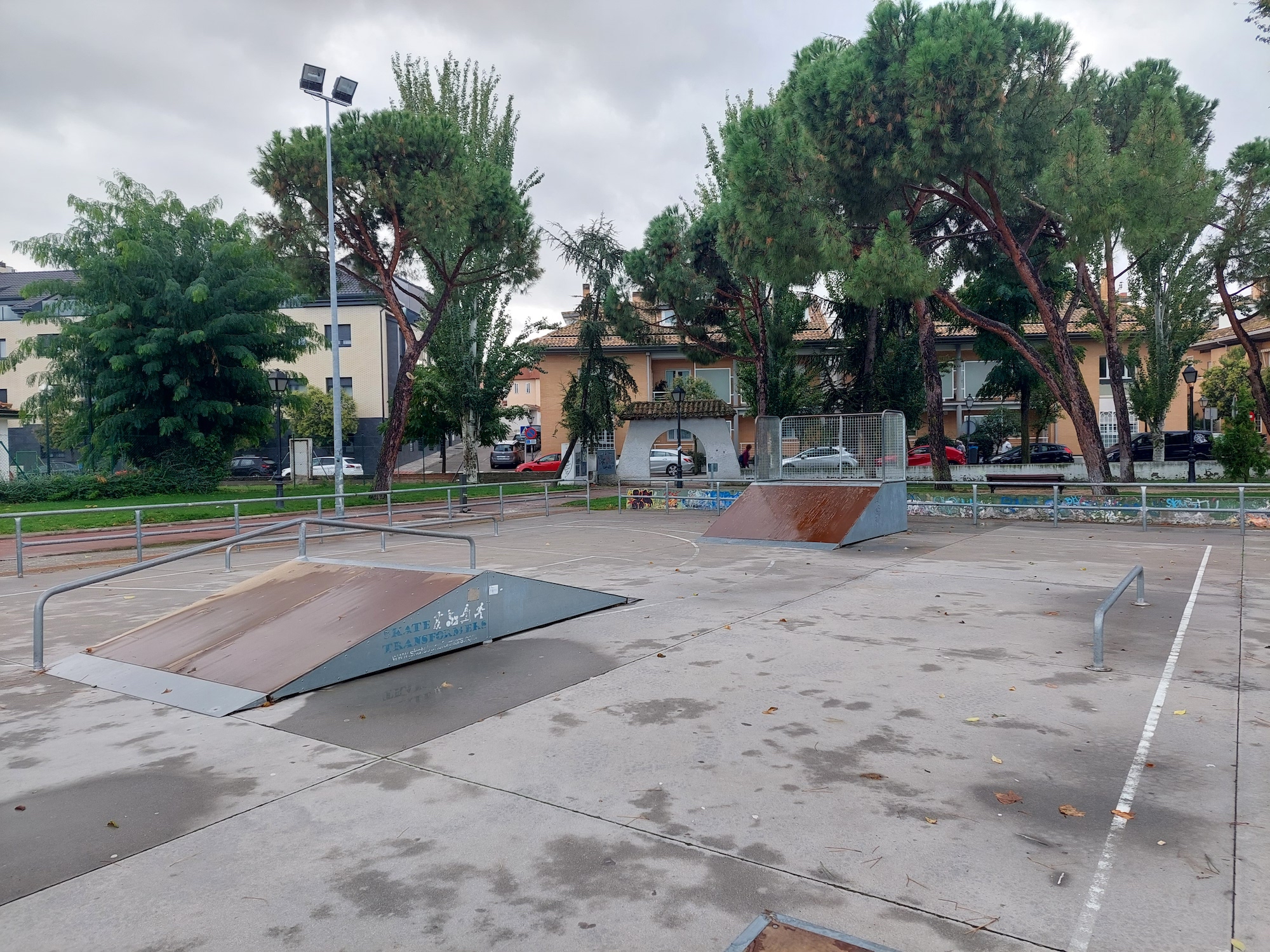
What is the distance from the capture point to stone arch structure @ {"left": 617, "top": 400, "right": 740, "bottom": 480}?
31.3 m

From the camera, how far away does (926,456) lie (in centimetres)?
3369

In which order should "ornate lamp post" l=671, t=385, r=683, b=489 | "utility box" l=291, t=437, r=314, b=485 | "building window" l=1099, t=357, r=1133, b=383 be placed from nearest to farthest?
"ornate lamp post" l=671, t=385, r=683, b=489
"utility box" l=291, t=437, r=314, b=485
"building window" l=1099, t=357, r=1133, b=383

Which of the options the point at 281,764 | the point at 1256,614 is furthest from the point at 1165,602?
the point at 281,764

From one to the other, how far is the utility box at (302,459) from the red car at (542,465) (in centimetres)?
1045

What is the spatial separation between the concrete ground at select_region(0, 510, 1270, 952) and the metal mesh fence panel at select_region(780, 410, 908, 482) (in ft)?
29.8

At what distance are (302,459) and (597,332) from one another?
20.2 m

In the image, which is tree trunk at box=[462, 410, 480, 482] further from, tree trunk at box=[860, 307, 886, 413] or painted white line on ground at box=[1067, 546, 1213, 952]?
painted white line on ground at box=[1067, 546, 1213, 952]

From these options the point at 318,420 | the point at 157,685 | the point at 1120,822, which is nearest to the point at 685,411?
the point at 157,685

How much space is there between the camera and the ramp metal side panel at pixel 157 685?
20.2 ft

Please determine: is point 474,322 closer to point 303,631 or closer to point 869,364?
point 869,364

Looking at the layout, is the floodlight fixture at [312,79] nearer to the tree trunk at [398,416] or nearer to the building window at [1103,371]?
the tree trunk at [398,416]

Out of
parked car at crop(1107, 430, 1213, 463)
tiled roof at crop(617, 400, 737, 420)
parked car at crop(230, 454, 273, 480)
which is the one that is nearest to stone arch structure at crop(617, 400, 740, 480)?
tiled roof at crop(617, 400, 737, 420)

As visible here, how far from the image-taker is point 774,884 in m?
3.57

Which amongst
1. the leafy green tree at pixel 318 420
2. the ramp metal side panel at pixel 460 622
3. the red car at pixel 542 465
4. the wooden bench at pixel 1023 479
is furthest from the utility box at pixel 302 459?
the ramp metal side panel at pixel 460 622
